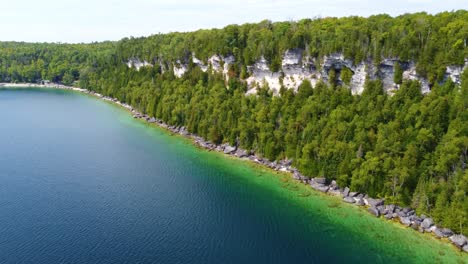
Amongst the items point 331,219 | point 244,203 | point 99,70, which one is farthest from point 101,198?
point 99,70

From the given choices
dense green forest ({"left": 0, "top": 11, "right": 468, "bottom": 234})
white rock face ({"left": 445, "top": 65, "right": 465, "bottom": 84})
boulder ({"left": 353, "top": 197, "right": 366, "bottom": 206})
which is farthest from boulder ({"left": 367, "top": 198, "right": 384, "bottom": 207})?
white rock face ({"left": 445, "top": 65, "right": 465, "bottom": 84})

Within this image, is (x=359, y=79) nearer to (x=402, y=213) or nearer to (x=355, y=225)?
(x=402, y=213)

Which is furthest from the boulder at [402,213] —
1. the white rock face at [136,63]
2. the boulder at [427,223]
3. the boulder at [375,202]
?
the white rock face at [136,63]

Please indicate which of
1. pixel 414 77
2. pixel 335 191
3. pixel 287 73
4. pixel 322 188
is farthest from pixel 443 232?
pixel 287 73

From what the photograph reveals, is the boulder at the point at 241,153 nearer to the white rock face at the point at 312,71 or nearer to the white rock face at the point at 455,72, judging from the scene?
the white rock face at the point at 312,71

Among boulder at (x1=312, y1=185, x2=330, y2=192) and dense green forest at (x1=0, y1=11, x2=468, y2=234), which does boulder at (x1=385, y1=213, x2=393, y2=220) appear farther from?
boulder at (x1=312, y1=185, x2=330, y2=192)

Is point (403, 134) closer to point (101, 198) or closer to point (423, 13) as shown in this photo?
point (423, 13)
